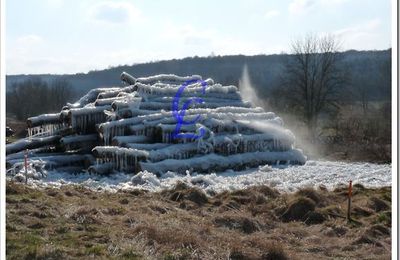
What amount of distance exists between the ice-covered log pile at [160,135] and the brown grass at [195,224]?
7.82ft

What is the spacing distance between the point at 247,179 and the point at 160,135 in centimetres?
246

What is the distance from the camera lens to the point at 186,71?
22.5 meters

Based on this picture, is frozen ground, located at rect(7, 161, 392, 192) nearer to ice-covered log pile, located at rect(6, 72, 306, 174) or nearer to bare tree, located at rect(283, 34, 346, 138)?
ice-covered log pile, located at rect(6, 72, 306, 174)

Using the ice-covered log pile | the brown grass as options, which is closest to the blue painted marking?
the ice-covered log pile

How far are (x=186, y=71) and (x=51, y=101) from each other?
18.2 ft

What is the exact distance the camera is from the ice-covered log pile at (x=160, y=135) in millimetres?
9977

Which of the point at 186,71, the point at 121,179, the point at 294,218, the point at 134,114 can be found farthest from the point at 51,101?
the point at 294,218

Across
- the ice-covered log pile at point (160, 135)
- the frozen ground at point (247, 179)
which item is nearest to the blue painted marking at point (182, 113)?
the ice-covered log pile at point (160, 135)

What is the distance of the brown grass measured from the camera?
4.10 meters

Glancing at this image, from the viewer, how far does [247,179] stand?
889cm

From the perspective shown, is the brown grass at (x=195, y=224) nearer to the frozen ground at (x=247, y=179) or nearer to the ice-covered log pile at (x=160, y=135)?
the frozen ground at (x=247, y=179)

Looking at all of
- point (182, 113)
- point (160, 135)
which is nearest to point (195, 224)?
point (160, 135)

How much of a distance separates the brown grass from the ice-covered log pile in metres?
2.38

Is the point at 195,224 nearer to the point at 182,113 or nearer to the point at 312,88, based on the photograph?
the point at 182,113
